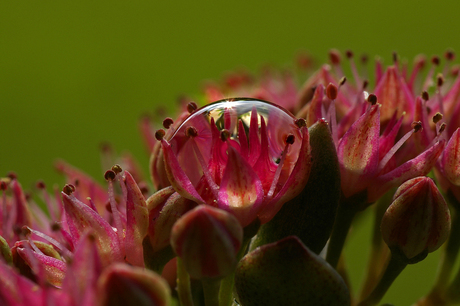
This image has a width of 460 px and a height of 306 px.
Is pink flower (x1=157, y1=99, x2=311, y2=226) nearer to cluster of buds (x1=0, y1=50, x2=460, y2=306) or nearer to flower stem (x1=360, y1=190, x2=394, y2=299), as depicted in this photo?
cluster of buds (x1=0, y1=50, x2=460, y2=306)

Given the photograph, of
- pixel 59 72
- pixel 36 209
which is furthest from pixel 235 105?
pixel 59 72

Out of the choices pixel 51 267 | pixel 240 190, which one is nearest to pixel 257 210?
pixel 240 190

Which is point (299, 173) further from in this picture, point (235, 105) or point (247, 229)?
point (235, 105)

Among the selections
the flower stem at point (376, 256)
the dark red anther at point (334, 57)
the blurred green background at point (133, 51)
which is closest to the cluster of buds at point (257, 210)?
the flower stem at point (376, 256)

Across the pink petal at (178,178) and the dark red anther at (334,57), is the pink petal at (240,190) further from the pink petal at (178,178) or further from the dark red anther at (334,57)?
the dark red anther at (334,57)

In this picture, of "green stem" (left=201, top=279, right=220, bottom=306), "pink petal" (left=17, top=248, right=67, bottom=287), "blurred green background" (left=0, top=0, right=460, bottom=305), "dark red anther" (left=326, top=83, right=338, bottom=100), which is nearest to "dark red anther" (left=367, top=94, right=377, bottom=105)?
"dark red anther" (left=326, top=83, right=338, bottom=100)

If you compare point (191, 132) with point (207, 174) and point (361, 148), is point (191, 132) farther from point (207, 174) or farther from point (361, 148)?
point (361, 148)

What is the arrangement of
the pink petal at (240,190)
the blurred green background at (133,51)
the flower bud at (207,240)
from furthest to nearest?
the blurred green background at (133,51) < the pink petal at (240,190) < the flower bud at (207,240)
